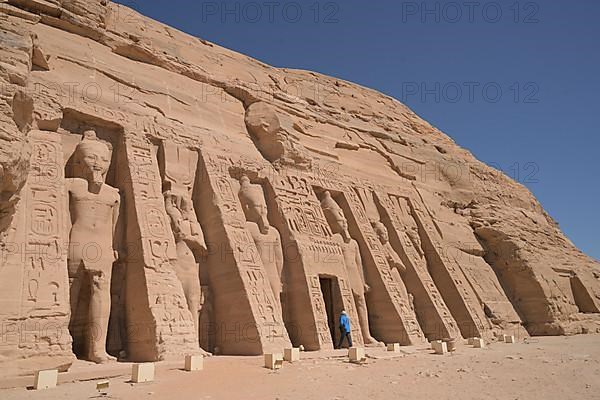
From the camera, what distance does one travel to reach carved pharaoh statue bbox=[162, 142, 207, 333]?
9634mm

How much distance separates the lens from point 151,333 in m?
8.27

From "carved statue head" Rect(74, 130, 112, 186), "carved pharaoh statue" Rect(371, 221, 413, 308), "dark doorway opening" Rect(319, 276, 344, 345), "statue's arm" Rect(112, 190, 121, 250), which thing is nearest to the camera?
"carved statue head" Rect(74, 130, 112, 186)

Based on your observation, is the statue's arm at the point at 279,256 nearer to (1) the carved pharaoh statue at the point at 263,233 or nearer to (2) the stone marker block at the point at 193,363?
(1) the carved pharaoh statue at the point at 263,233

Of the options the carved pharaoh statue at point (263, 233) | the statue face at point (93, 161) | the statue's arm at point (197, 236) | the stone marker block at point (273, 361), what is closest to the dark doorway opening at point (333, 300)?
the carved pharaoh statue at point (263, 233)

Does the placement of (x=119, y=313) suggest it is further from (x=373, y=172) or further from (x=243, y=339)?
(x=373, y=172)

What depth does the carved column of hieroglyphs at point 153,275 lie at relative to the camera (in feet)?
27.5

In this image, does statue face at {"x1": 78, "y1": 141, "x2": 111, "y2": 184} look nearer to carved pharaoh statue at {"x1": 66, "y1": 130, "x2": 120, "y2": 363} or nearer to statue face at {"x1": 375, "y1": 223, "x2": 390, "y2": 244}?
carved pharaoh statue at {"x1": 66, "y1": 130, "x2": 120, "y2": 363}

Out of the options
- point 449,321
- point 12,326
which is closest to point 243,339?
point 12,326

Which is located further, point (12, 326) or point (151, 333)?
point (151, 333)

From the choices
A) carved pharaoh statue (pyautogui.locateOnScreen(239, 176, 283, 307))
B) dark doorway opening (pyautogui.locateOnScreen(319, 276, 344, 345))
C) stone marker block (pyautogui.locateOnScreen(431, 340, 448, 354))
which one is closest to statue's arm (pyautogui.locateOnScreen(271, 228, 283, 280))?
carved pharaoh statue (pyautogui.locateOnScreen(239, 176, 283, 307))

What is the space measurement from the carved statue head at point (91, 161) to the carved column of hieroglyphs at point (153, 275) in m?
0.52

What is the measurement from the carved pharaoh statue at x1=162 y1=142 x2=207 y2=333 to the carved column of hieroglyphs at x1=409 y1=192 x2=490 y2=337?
8007mm

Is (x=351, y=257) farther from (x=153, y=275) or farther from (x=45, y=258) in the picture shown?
(x=45, y=258)

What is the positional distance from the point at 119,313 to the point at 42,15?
6.84 metres
